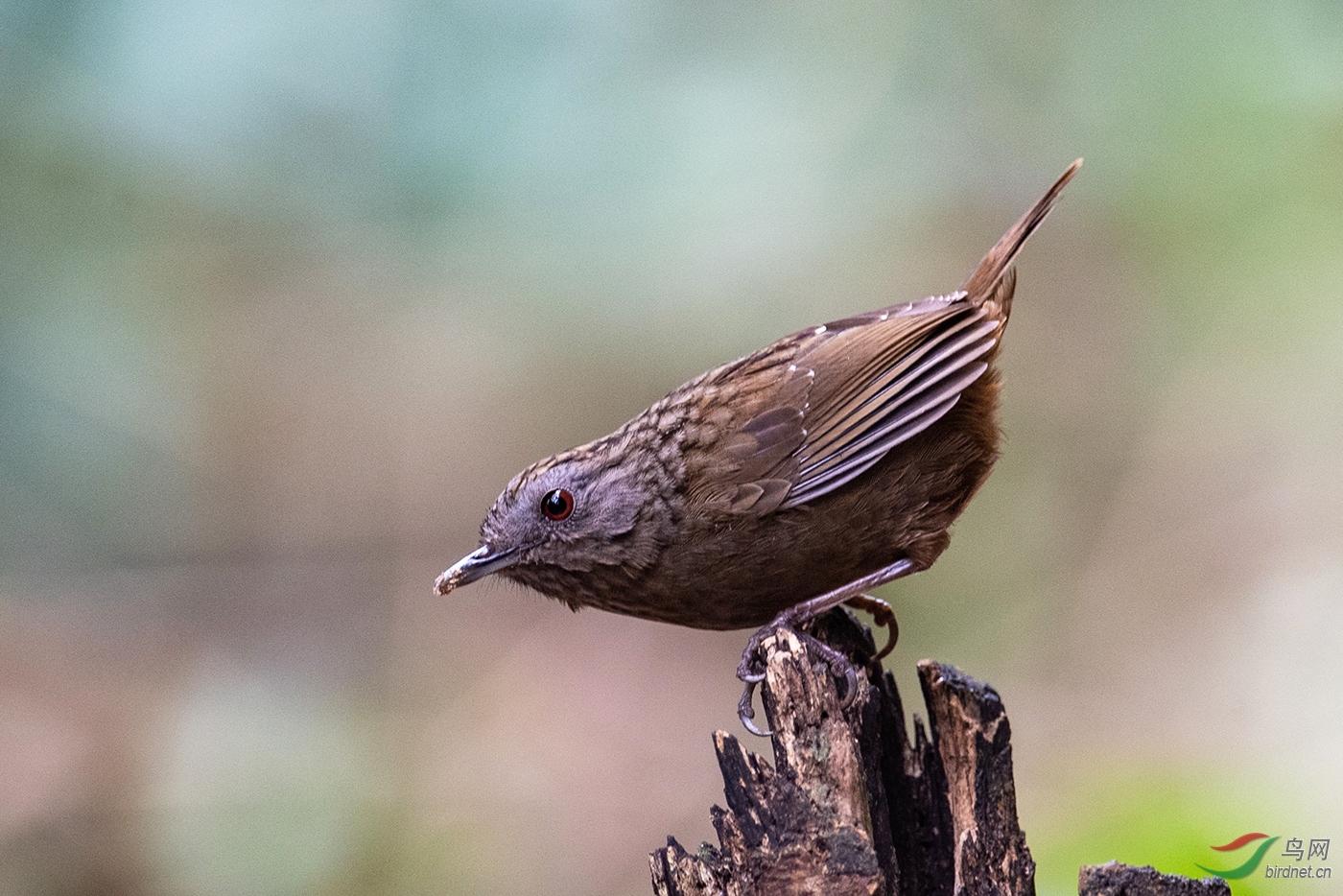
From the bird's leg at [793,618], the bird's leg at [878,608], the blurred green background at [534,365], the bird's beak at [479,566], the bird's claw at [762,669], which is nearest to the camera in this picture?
the bird's claw at [762,669]

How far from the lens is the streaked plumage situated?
310 cm

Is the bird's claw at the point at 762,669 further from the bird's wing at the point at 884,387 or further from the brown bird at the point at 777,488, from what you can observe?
the bird's wing at the point at 884,387

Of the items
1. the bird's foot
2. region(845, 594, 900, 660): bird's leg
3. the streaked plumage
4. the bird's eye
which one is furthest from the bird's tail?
the bird's eye

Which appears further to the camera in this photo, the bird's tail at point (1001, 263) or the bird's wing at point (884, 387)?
the bird's tail at point (1001, 263)

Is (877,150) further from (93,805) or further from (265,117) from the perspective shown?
(93,805)

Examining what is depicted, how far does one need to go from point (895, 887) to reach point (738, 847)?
35cm

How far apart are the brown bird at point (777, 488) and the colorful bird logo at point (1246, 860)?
1.37 metres

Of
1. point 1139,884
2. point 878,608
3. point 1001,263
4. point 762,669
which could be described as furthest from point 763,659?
point 1001,263

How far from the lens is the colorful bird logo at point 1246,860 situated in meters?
3.51

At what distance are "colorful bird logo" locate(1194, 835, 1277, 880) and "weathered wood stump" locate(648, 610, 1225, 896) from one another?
46.3 inches

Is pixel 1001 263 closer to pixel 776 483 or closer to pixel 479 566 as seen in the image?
pixel 776 483

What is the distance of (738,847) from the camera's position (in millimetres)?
2535

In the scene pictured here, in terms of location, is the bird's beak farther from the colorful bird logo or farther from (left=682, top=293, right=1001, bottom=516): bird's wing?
the colorful bird logo

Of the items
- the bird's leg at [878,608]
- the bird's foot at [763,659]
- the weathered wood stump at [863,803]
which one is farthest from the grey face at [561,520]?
the bird's leg at [878,608]
